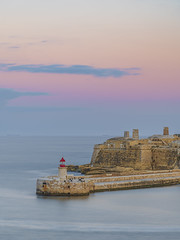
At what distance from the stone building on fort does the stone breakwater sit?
321 cm

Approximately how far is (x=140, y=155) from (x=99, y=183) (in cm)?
1125

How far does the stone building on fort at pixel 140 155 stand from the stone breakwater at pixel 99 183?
10.5 feet

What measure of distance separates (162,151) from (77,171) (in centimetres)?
645

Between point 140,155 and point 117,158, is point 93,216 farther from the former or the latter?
point 117,158

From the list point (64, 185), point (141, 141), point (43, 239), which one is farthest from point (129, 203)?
point (141, 141)

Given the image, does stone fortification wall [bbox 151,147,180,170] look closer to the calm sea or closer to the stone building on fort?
the stone building on fort

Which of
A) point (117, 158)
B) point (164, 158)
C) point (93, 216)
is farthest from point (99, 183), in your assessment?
point (117, 158)

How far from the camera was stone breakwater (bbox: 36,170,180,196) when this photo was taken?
2552 cm

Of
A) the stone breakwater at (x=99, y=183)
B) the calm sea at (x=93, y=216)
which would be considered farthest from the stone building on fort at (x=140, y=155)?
the calm sea at (x=93, y=216)

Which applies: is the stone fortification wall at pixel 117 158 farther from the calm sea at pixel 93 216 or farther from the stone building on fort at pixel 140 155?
the calm sea at pixel 93 216

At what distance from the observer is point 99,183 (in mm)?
28406

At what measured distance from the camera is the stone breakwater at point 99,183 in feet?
83.7

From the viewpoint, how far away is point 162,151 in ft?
127

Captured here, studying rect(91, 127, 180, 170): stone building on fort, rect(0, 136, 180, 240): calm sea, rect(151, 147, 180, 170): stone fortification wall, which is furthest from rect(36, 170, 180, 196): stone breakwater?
rect(91, 127, 180, 170): stone building on fort
